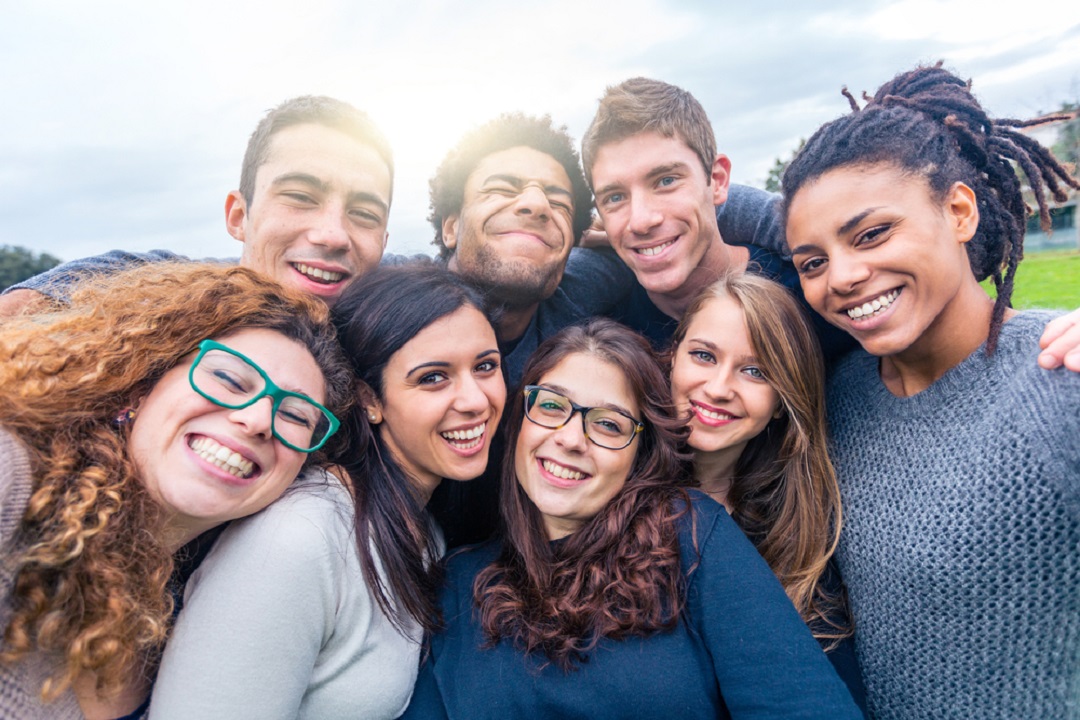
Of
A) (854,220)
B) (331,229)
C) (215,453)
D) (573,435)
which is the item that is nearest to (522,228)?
(331,229)

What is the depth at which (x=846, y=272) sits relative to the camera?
2.61 metres

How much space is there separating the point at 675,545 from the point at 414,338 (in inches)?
58.4

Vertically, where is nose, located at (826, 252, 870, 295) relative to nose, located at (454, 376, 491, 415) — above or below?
above

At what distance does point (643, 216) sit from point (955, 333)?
6.00 ft

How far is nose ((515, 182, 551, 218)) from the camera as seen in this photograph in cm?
401

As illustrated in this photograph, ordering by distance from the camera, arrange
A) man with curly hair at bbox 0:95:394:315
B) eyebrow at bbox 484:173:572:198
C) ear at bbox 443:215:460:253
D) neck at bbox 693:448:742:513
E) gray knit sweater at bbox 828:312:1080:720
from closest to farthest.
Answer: gray knit sweater at bbox 828:312:1080:720
neck at bbox 693:448:742:513
man with curly hair at bbox 0:95:394:315
eyebrow at bbox 484:173:572:198
ear at bbox 443:215:460:253

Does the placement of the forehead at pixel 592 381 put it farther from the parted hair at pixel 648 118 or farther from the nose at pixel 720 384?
the parted hair at pixel 648 118

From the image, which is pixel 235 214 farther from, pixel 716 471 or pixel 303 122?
pixel 716 471

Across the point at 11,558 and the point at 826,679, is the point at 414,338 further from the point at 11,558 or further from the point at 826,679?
the point at 826,679

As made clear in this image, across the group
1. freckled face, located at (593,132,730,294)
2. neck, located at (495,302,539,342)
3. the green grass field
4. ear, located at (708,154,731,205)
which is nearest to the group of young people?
freckled face, located at (593,132,730,294)

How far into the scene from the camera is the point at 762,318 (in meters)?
3.06

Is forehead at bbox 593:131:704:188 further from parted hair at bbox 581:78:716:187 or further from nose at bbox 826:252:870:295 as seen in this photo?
nose at bbox 826:252:870:295

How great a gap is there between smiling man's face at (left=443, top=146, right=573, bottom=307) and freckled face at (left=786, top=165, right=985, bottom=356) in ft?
5.75

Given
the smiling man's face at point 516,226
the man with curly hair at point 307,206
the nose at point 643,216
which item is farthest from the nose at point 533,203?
the man with curly hair at point 307,206
